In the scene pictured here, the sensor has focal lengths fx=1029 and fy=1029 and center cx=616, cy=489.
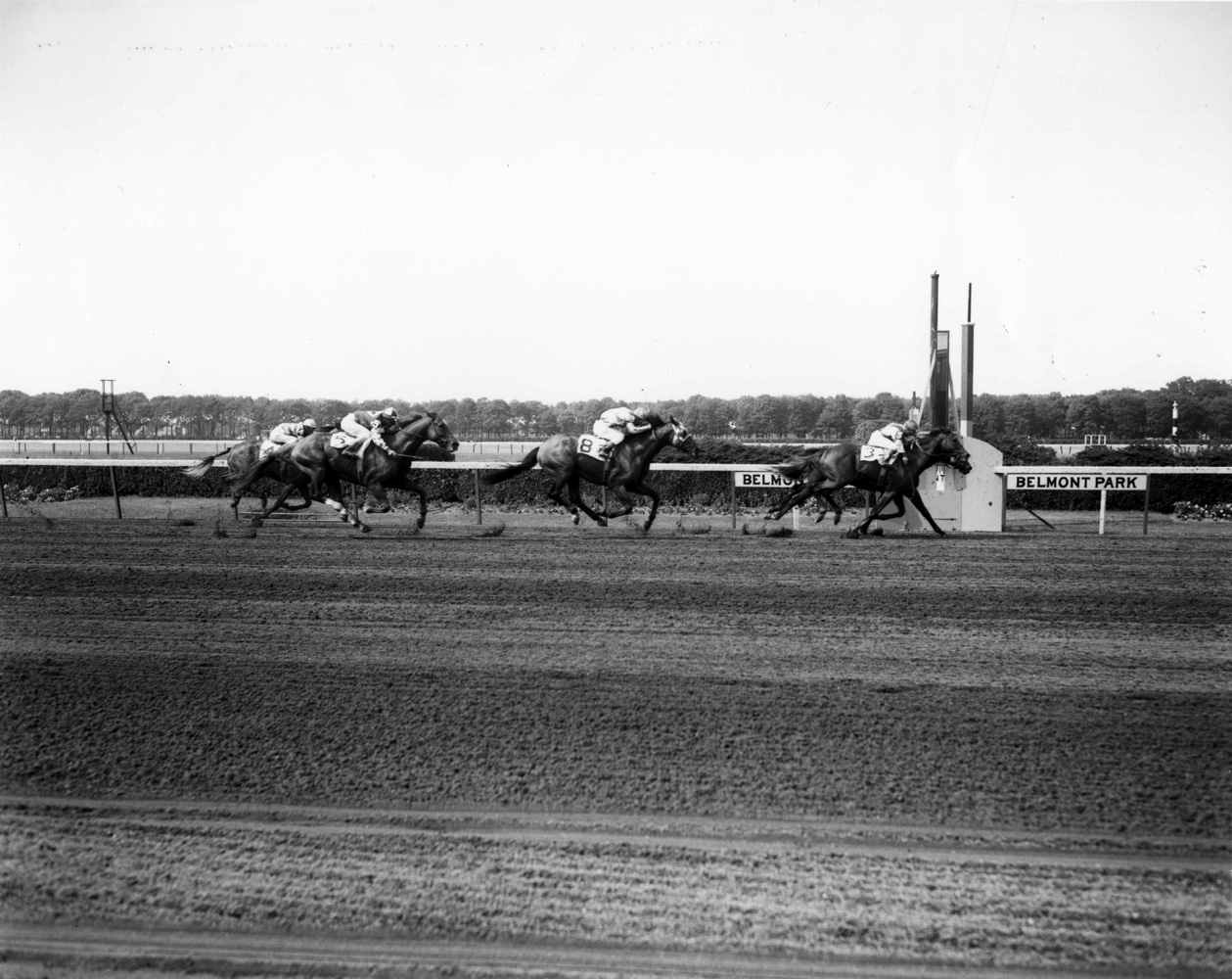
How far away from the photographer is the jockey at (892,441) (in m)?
12.4

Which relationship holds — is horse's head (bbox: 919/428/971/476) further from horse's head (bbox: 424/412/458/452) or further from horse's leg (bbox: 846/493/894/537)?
horse's head (bbox: 424/412/458/452)

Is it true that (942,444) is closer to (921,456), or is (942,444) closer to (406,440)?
(921,456)

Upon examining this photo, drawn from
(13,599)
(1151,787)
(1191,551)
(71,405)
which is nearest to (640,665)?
(1151,787)

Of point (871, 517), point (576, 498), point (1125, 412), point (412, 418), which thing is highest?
point (1125, 412)

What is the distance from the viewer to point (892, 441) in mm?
12391

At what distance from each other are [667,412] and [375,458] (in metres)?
4.13

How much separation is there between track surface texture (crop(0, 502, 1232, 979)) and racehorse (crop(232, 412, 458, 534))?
475 cm

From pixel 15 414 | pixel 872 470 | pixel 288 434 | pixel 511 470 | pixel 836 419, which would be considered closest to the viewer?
pixel 15 414

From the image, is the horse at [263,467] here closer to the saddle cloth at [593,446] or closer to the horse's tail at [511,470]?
the horse's tail at [511,470]

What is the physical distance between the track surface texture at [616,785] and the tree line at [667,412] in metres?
5.72

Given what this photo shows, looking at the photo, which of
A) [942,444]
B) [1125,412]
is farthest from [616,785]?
[1125,412]

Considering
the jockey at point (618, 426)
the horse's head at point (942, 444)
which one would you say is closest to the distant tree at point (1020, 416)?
the horse's head at point (942, 444)

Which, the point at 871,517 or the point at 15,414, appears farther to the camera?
the point at 871,517

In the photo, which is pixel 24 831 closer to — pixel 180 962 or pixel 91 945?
pixel 91 945
